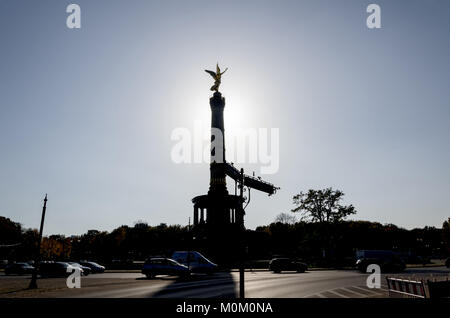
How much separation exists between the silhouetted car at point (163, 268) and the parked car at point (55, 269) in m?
9.32

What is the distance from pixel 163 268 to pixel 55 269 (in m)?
12.7

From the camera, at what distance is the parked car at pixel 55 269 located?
32812 mm

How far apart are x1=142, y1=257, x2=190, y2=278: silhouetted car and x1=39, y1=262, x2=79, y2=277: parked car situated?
932 centimetres

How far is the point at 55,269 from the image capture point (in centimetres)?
3306

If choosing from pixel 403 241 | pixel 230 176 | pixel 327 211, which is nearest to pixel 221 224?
pixel 230 176

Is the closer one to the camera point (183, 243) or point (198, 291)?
point (198, 291)

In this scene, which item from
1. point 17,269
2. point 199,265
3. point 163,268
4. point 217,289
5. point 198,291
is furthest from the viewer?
point 17,269

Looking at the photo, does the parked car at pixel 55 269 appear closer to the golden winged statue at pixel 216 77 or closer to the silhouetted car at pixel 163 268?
the silhouetted car at pixel 163 268

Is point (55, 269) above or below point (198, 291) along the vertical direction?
below

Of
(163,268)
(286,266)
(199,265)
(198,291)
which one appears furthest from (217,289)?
(286,266)

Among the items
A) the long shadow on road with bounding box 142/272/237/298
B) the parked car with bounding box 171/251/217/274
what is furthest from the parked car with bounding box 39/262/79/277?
the long shadow on road with bounding box 142/272/237/298

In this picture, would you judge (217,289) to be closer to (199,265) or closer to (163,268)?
(163,268)

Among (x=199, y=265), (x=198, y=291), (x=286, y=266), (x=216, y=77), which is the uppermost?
(x=216, y=77)
